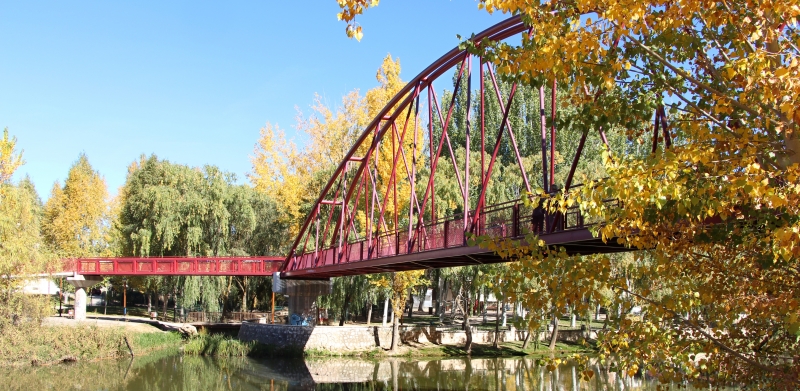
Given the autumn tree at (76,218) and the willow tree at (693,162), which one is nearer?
the willow tree at (693,162)

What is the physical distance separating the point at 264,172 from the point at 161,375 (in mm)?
15860

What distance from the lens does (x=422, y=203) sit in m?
23.2

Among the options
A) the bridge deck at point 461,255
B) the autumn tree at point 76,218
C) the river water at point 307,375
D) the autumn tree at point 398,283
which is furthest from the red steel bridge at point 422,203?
the autumn tree at point 76,218

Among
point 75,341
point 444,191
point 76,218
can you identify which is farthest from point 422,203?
point 76,218

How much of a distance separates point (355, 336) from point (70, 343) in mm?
12757

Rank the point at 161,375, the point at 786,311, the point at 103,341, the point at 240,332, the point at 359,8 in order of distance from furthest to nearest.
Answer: the point at 240,332
the point at 103,341
the point at 161,375
the point at 786,311
the point at 359,8

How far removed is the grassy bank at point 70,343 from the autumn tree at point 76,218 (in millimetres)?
13803

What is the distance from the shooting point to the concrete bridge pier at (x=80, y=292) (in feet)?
118

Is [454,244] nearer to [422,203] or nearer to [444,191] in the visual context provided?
[422,203]

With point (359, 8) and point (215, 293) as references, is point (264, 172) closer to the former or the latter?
point (215, 293)

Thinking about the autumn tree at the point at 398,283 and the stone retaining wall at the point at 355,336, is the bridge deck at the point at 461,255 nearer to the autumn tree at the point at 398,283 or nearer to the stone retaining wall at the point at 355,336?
the autumn tree at the point at 398,283

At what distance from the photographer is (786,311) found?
7.15 meters

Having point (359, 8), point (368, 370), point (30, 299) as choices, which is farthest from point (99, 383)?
point (359, 8)

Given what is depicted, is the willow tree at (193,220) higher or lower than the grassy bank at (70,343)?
higher
